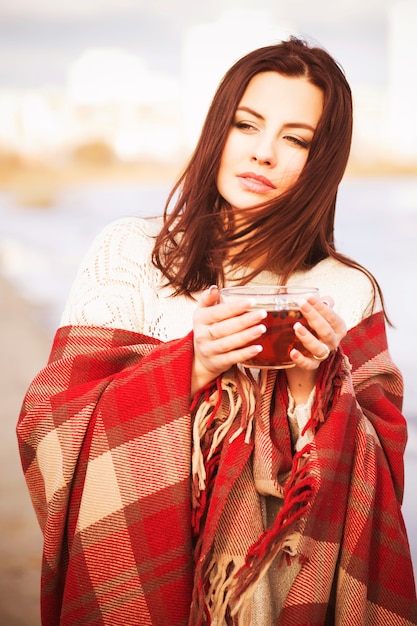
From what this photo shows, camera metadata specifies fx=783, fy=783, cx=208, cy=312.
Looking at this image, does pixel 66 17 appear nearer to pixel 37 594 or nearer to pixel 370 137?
pixel 370 137

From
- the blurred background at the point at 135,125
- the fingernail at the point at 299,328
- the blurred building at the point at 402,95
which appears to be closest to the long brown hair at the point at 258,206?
the fingernail at the point at 299,328

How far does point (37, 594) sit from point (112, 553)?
97 centimetres

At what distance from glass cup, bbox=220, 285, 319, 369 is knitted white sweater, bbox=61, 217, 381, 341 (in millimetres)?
347

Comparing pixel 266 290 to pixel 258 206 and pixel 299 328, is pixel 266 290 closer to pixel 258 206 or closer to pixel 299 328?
pixel 299 328

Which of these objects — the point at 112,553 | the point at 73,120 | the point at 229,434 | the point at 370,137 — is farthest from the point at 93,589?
the point at 73,120

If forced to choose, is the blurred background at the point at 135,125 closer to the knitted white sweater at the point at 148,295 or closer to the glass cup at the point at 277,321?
the knitted white sweater at the point at 148,295

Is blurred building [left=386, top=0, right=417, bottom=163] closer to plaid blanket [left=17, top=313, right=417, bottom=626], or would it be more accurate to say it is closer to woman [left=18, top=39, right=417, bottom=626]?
woman [left=18, top=39, right=417, bottom=626]

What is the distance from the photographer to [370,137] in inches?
155

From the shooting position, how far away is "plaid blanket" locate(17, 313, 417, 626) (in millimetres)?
1320

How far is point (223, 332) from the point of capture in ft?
4.04

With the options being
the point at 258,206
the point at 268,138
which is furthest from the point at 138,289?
the point at 268,138

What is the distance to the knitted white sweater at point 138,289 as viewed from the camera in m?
1.55

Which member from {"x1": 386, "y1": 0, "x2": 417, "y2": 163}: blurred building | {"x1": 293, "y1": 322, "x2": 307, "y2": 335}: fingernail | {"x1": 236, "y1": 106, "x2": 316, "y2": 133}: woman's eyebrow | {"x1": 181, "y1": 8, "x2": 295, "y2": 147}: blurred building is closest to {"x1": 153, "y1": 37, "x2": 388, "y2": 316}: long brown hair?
{"x1": 236, "y1": 106, "x2": 316, "y2": 133}: woman's eyebrow

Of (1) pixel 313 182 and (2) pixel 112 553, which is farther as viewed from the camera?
(1) pixel 313 182
